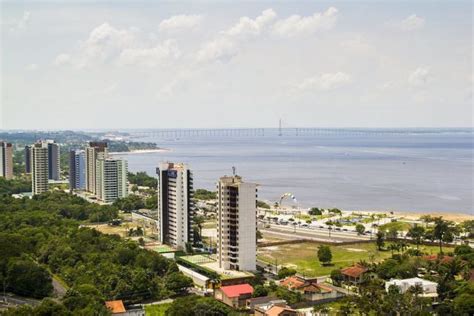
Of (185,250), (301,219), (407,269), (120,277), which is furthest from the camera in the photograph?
(301,219)

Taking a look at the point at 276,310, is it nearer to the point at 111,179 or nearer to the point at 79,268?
the point at 79,268

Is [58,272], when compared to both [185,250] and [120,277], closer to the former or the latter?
[120,277]

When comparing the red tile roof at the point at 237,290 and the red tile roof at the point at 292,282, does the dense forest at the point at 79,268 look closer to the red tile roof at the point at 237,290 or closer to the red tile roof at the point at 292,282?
the red tile roof at the point at 237,290

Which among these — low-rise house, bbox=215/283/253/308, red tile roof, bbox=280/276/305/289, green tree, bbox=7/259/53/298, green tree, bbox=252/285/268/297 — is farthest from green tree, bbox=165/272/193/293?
green tree, bbox=7/259/53/298

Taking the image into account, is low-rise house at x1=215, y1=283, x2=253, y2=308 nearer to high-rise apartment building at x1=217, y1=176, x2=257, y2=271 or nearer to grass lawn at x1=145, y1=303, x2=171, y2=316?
grass lawn at x1=145, y1=303, x2=171, y2=316

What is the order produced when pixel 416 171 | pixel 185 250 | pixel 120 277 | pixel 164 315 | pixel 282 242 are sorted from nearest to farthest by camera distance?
pixel 164 315, pixel 120 277, pixel 185 250, pixel 282 242, pixel 416 171

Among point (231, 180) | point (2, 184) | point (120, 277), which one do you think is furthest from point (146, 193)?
point (120, 277)

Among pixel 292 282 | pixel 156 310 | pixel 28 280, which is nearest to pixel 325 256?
pixel 292 282
